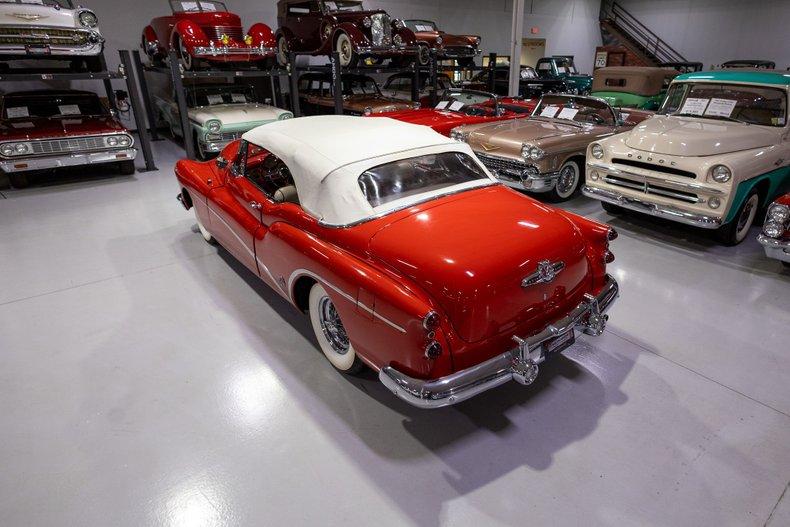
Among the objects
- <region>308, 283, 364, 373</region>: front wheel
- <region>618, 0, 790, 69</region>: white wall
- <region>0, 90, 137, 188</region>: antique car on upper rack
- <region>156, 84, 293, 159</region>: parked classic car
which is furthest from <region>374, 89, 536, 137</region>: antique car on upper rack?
<region>618, 0, 790, 69</region>: white wall

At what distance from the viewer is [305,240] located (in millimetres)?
2725

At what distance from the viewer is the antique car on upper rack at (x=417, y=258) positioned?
86.4 inches

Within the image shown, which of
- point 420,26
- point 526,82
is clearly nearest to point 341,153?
point 420,26

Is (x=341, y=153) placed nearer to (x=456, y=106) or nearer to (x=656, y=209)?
(x=656, y=209)

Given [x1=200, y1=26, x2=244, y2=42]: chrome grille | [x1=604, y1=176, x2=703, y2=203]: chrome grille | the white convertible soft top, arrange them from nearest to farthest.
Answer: the white convertible soft top, [x1=604, y1=176, x2=703, y2=203]: chrome grille, [x1=200, y1=26, x2=244, y2=42]: chrome grille

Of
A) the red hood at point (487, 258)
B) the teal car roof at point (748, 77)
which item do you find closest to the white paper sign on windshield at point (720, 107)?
the teal car roof at point (748, 77)

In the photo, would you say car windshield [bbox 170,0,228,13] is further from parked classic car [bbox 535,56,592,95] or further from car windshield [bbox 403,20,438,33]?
parked classic car [bbox 535,56,592,95]

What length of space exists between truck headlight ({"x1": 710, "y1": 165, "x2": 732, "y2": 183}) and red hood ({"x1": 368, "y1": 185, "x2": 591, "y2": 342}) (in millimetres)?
2435

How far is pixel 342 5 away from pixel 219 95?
131 inches

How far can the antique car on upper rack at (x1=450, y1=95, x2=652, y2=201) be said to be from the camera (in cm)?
557

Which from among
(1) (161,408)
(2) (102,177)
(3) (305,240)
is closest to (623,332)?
(3) (305,240)

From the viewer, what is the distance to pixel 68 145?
6.69m

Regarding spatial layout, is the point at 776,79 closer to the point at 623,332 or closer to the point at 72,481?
the point at 623,332

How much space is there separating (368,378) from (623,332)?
183 cm
